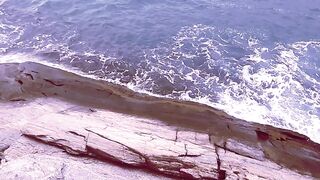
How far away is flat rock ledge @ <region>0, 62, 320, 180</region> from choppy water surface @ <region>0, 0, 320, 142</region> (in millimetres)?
1120

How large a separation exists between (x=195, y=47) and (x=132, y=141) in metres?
7.31

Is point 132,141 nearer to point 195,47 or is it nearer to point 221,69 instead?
point 221,69

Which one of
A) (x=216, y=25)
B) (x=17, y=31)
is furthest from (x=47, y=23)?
(x=216, y=25)

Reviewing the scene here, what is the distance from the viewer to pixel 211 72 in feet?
49.0

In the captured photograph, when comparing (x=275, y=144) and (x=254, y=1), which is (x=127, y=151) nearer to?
(x=275, y=144)

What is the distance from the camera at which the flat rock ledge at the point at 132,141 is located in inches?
385

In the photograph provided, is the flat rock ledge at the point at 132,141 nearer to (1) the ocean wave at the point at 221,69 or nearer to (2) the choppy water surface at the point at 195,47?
(1) the ocean wave at the point at 221,69

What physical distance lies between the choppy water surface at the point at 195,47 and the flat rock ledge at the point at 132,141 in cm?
112

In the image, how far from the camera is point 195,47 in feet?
54.1

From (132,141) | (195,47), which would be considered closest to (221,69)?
(195,47)

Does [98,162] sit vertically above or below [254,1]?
below

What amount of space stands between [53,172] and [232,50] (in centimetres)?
1000

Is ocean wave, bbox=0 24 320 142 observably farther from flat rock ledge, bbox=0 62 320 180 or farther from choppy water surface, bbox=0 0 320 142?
flat rock ledge, bbox=0 62 320 180

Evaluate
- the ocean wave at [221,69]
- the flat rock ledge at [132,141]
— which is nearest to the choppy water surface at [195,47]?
the ocean wave at [221,69]
